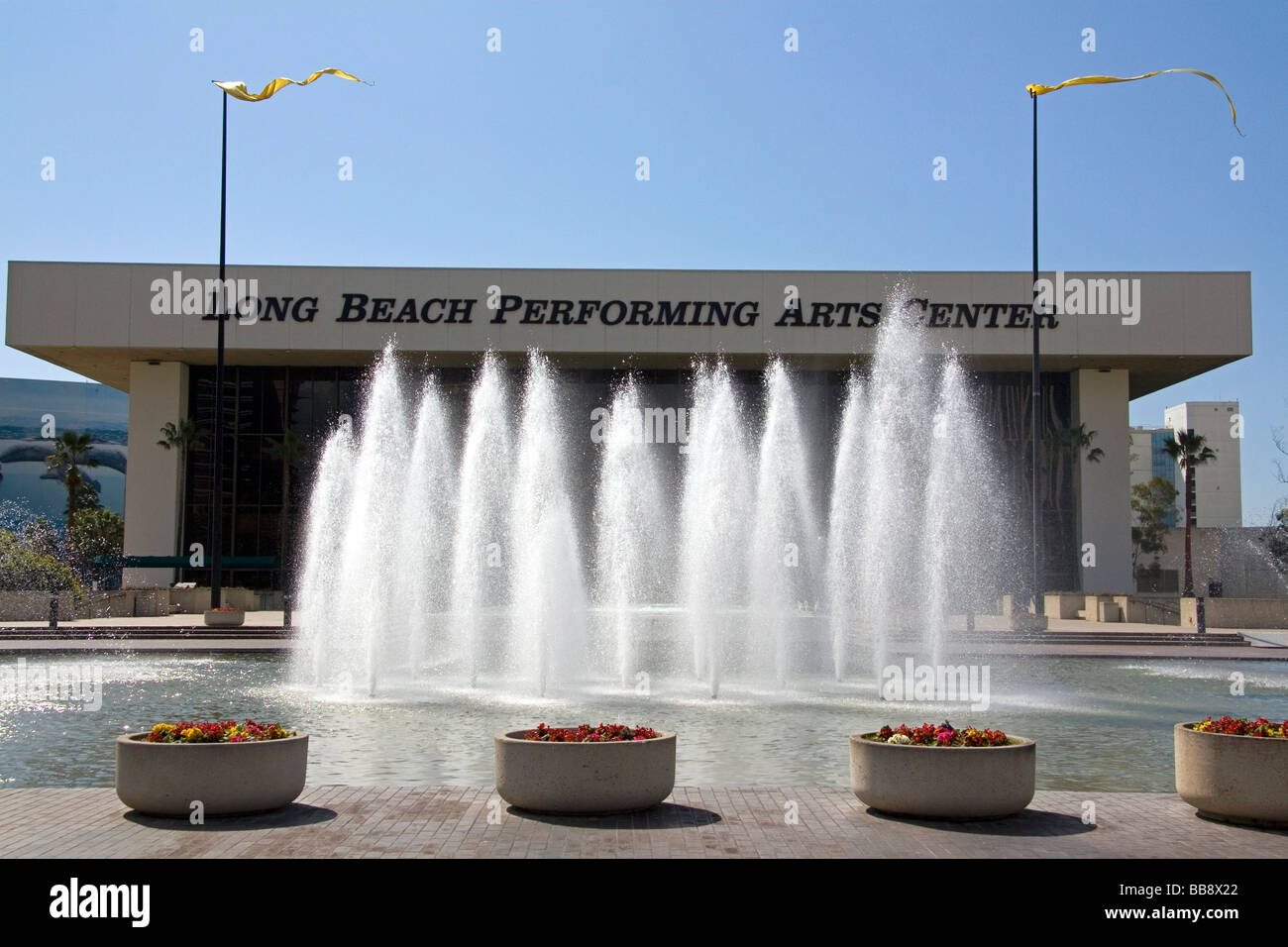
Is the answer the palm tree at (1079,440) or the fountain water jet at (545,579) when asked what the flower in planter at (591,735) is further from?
the palm tree at (1079,440)

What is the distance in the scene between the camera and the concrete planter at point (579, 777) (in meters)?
8.16

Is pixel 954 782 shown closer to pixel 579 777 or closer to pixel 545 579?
pixel 579 777

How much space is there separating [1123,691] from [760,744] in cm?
857

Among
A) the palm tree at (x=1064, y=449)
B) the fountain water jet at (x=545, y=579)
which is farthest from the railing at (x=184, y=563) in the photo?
the palm tree at (x=1064, y=449)

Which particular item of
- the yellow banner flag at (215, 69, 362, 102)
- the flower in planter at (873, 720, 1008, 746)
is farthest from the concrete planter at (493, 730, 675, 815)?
the yellow banner flag at (215, 69, 362, 102)

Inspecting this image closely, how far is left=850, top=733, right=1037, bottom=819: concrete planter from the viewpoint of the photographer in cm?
809

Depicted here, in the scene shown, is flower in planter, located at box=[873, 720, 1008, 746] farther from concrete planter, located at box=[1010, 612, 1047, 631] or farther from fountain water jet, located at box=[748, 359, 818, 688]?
concrete planter, located at box=[1010, 612, 1047, 631]

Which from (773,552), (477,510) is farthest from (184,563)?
(773,552)

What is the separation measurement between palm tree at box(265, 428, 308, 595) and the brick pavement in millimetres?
41136

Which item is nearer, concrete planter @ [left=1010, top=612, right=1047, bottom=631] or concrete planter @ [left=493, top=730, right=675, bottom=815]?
concrete planter @ [left=493, top=730, right=675, bottom=815]

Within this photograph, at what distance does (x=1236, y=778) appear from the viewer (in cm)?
814

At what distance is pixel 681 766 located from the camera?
11180mm

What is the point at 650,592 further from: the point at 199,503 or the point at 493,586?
the point at 199,503

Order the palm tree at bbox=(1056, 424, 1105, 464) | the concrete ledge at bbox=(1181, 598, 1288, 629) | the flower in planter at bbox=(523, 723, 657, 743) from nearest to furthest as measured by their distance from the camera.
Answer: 1. the flower in planter at bbox=(523, 723, 657, 743)
2. the concrete ledge at bbox=(1181, 598, 1288, 629)
3. the palm tree at bbox=(1056, 424, 1105, 464)
